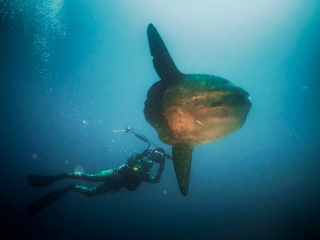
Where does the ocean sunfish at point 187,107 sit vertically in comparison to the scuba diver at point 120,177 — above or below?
above

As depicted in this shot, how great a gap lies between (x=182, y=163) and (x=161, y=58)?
201 centimetres

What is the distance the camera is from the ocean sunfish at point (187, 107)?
1837mm

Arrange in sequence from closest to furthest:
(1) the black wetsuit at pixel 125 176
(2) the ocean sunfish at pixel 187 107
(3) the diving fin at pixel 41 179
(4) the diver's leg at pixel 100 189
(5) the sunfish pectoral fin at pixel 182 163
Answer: (2) the ocean sunfish at pixel 187 107
(5) the sunfish pectoral fin at pixel 182 163
(1) the black wetsuit at pixel 125 176
(4) the diver's leg at pixel 100 189
(3) the diving fin at pixel 41 179

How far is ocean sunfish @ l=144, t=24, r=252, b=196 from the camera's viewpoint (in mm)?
1837

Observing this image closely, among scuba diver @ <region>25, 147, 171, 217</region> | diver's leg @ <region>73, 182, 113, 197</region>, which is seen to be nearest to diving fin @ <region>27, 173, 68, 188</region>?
scuba diver @ <region>25, 147, 171, 217</region>

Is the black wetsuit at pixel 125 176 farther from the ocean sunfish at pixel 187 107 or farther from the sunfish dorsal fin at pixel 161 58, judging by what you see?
the sunfish dorsal fin at pixel 161 58

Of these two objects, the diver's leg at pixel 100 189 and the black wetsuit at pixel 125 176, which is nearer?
the black wetsuit at pixel 125 176

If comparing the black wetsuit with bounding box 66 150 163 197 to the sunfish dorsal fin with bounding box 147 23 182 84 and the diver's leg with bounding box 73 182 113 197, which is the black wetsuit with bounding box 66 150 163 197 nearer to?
the diver's leg with bounding box 73 182 113 197

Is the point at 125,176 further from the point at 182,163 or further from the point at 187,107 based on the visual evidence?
the point at 187,107

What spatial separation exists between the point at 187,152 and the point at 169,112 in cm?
93

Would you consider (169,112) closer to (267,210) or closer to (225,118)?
(225,118)

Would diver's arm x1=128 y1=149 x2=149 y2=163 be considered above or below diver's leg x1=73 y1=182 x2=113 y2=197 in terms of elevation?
above

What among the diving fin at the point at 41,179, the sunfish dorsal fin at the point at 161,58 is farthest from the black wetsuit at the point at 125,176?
the sunfish dorsal fin at the point at 161,58

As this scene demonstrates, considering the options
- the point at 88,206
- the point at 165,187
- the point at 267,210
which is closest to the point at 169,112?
the point at 267,210
